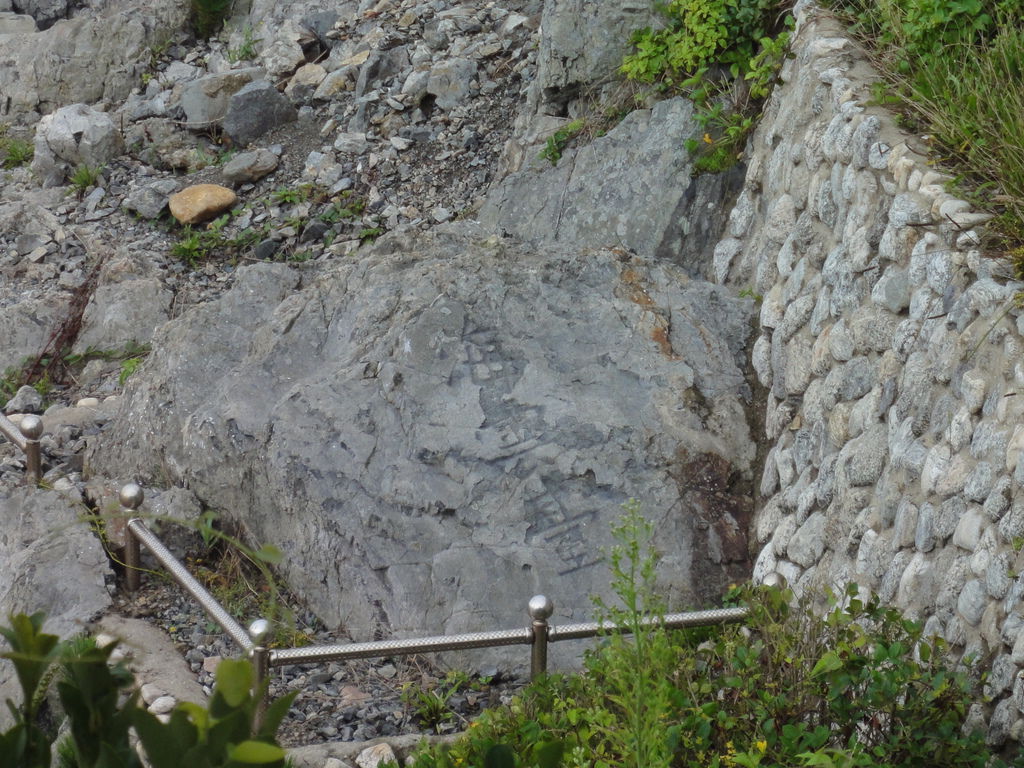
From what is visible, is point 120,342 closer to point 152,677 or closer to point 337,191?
point 337,191

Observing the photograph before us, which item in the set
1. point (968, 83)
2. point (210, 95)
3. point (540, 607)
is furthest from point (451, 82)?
point (540, 607)

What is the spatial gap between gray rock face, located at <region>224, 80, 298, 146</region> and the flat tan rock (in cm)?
79

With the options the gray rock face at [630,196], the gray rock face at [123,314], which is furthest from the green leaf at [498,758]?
the gray rock face at [123,314]

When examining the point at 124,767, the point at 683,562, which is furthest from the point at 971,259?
the point at 124,767

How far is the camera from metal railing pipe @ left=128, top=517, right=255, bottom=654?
12.6 feet

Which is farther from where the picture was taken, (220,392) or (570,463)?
(220,392)

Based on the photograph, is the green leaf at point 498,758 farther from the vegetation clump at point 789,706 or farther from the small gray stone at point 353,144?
the small gray stone at point 353,144

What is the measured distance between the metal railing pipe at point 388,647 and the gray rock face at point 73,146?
245 inches

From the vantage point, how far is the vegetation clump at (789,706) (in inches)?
109

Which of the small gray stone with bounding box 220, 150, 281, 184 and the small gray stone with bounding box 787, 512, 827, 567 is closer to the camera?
the small gray stone with bounding box 787, 512, 827, 567

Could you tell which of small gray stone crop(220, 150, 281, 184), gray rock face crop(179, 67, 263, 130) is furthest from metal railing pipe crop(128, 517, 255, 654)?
gray rock face crop(179, 67, 263, 130)

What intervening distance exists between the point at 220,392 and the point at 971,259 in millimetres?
3339

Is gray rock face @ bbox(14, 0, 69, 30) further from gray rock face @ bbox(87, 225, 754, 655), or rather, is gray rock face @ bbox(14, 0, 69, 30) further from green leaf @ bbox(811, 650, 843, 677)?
green leaf @ bbox(811, 650, 843, 677)

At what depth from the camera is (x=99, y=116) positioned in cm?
887
